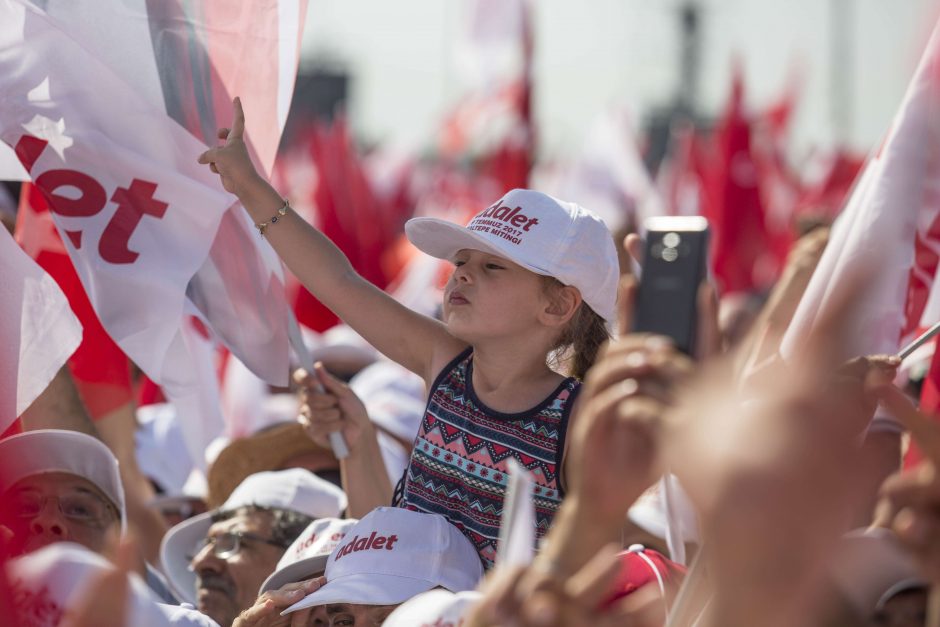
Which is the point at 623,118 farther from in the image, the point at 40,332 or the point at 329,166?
the point at 40,332

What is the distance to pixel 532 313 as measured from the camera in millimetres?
2977

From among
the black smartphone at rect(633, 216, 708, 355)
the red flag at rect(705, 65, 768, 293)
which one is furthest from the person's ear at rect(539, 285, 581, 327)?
the red flag at rect(705, 65, 768, 293)

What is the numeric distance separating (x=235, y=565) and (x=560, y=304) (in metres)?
1.18

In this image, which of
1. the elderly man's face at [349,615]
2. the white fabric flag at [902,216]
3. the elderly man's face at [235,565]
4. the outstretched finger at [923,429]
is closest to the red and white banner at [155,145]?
the elderly man's face at [235,565]

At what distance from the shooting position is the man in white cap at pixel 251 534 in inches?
139

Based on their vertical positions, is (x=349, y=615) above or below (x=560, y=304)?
below

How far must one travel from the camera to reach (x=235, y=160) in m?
3.04

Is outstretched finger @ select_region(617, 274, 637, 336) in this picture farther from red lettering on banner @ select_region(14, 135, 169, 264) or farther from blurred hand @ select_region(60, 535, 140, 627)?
blurred hand @ select_region(60, 535, 140, 627)

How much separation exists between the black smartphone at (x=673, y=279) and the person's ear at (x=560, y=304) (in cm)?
21

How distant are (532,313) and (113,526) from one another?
106cm

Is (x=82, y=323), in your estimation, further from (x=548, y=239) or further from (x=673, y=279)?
(x=673, y=279)

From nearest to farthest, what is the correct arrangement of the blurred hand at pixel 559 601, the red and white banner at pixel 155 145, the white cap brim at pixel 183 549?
the blurred hand at pixel 559 601 → the red and white banner at pixel 155 145 → the white cap brim at pixel 183 549

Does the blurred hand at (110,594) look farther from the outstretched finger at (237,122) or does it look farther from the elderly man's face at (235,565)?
the elderly man's face at (235,565)

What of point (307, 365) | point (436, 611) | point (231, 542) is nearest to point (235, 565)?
point (231, 542)
